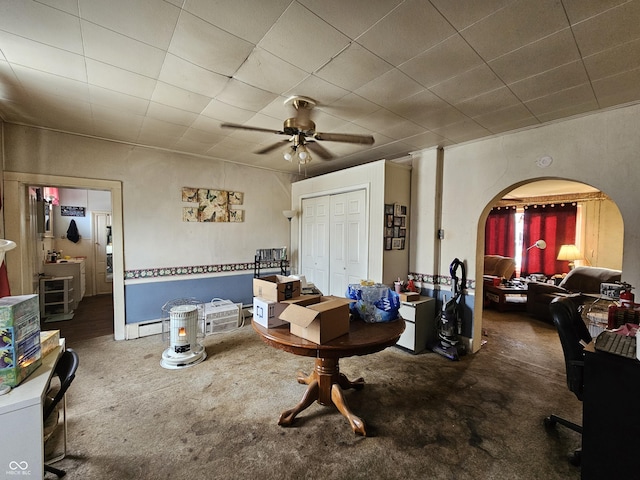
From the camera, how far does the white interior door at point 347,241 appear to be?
3.90 m

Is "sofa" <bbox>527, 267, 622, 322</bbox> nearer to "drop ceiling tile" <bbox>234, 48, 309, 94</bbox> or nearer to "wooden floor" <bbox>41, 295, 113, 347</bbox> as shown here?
"drop ceiling tile" <bbox>234, 48, 309, 94</bbox>

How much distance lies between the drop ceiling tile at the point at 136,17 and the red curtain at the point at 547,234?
7.99 metres

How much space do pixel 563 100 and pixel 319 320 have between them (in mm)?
2747

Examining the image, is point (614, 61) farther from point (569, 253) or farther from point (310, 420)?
point (569, 253)

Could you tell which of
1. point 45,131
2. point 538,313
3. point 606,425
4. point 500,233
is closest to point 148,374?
point 45,131

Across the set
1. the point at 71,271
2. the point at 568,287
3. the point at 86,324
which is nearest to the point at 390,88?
the point at 568,287

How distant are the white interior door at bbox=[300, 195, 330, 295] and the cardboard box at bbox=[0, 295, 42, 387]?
3.48m

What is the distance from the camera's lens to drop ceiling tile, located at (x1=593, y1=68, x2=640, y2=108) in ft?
6.44

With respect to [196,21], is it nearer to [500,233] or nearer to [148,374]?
[148,374]

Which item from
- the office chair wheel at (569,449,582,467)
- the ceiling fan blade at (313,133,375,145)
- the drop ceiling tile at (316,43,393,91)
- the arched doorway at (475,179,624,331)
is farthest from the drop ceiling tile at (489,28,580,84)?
the arched doorway at (475,179,624,331)

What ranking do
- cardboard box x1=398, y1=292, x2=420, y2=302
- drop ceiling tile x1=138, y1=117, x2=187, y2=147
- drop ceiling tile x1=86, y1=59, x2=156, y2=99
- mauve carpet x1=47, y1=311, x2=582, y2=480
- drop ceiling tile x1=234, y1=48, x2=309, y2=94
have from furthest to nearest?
cardboard box x1=398, y1=292, x2=420, y2=302, drop ceiling tile x1=138, y1=117, x2=187, y2=147, drop ceiling tile x1=86, y1=59, x2=156, y2=99, drop ceiling tile x1=234, y1=48, x2=309, y2=94, mauve carpet x1=47, y1=311, x2=582, y2=480

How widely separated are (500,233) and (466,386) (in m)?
5.93

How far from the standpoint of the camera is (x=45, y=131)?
3166 mm

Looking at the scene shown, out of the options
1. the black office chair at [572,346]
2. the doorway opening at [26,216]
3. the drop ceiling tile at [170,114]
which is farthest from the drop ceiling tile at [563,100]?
the doorway opening at [26,216]
